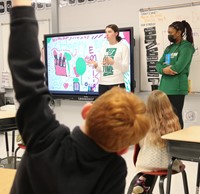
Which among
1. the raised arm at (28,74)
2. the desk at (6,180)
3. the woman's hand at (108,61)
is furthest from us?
the woman's hand at (108,61)

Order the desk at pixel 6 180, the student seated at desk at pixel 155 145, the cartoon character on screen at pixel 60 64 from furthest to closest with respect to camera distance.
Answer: the cartoon character on screen at pixel 60 64 → the student seated at desk at pixel 155 145 → the desk at pixel 6 180

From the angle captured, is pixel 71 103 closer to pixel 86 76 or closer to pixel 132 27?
pixel 86 76

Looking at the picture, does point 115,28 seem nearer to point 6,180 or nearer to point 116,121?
point 6,180

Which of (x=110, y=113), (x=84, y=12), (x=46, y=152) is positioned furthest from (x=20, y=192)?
(x=84, y=12)

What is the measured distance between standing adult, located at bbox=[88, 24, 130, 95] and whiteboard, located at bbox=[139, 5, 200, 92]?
0.36 meters

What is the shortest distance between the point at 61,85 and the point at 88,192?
5121 millimetres

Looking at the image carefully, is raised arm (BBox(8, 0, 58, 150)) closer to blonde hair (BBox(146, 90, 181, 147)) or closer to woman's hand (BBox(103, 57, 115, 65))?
blonde hair (BBox(146, 90, 181, 147))

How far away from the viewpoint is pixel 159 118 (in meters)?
2.62

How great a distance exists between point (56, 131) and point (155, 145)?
70.1 inches

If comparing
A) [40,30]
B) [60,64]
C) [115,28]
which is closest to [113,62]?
[115,28]

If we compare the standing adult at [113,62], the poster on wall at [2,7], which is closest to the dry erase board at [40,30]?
the poster on wall at [2,7]

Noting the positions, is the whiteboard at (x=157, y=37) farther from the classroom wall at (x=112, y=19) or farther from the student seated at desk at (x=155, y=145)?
the student seated at desk at (x=155, y=145)

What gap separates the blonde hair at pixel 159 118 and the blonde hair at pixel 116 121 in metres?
1.73

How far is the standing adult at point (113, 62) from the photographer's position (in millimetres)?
4875
